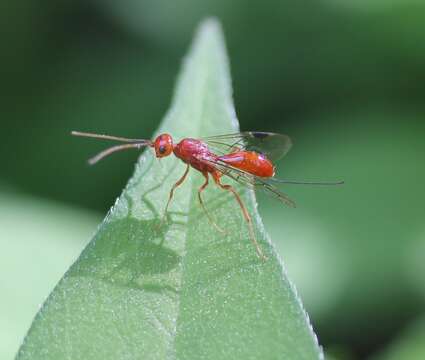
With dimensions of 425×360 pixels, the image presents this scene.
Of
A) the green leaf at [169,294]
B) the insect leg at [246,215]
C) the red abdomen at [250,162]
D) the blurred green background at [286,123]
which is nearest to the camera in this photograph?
the green leaf at [169,294]

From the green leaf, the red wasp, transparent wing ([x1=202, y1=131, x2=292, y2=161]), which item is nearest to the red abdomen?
the red wasp

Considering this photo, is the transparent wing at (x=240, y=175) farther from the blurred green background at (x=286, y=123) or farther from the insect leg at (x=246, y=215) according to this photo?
the blurred green background at (x=286, y=123)

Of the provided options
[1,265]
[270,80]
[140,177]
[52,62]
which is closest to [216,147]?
[140,177]

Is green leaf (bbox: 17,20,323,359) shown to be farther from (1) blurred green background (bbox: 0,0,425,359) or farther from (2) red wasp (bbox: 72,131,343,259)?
(1) blurred green background (bbox: 0,0,425,359)

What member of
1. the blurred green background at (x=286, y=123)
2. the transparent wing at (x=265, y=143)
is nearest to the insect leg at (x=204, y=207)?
the transparent wing at (x=265, y=143)

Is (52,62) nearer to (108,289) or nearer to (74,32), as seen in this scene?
(74,32)

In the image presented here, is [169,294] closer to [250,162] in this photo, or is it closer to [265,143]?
[250,162]
